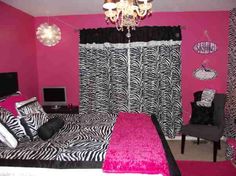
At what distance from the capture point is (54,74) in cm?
492

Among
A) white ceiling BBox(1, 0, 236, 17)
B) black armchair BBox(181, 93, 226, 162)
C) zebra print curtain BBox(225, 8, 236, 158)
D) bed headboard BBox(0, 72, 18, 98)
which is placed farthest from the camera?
zebra print curtain BBox(225, 8, 236, 158)

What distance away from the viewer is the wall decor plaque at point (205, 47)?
14.8 ft

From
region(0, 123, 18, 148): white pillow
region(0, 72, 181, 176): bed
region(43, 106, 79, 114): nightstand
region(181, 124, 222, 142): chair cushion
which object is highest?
region(0, 123, 18, 148): white pillow

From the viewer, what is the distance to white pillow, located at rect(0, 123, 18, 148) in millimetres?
2344

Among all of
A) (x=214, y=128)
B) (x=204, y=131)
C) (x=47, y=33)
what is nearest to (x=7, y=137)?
(x=47, y=33)

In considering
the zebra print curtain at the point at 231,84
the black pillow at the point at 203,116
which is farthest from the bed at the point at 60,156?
the zebra print curtain at the point at 231,84

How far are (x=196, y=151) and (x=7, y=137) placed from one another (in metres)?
3.19

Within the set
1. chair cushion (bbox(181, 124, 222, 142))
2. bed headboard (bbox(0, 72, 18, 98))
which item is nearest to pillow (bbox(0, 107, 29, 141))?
bed headboard (bbox(0, 72, 18, 98))

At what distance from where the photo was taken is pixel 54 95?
468 cm

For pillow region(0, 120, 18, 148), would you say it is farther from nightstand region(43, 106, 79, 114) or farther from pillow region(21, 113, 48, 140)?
nightstand region(43, 106, 79, 114)

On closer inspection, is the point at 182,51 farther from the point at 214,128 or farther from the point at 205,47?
the point at 214,128

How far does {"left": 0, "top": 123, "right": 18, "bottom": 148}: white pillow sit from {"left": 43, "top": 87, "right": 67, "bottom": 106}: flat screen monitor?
7.47 ft

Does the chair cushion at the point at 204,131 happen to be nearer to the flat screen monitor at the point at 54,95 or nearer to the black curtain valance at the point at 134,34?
the black curtain valance at the point at 134,34

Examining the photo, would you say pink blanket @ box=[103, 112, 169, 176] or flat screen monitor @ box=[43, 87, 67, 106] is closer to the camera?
pink blanket @ box=[103, 112, 169, 176]
